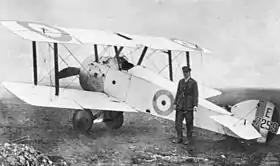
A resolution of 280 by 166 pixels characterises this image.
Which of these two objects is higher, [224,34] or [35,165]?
[224,34]

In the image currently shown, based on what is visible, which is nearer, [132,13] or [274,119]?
[274,119]

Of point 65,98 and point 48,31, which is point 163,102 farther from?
point 48,31

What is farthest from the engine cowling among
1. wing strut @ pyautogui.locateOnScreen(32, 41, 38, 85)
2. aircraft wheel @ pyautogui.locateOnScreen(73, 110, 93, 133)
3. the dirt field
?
wing strut @ pyautogui.locateOnScreen(32, 41, 38, 85)

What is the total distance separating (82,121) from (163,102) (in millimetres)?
834

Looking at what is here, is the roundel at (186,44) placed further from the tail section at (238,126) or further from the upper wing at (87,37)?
the tail section at (238,126)

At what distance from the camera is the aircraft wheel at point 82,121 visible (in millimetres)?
5035

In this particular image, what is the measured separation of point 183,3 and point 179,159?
1.81 m

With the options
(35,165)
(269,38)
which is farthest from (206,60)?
(35,165)

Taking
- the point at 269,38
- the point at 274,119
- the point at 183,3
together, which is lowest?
the point at 274,119

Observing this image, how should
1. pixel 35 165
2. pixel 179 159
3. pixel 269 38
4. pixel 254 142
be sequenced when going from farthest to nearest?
pixel 269 38
pixel 254 142
pixel 179 159
pixel 35 165

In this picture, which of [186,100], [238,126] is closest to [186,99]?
→ [186,100]

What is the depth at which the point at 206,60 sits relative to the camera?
228 inches

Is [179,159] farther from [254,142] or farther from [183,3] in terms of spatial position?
[183,3]

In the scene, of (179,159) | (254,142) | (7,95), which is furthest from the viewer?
(7,95)
